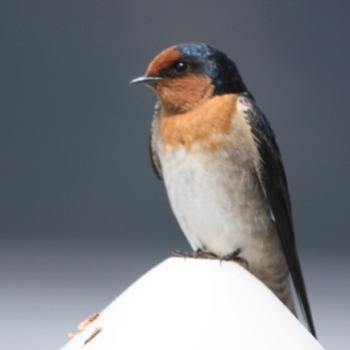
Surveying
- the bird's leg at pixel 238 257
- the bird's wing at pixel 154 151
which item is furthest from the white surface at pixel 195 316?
the bird's wing at pixel 154 151

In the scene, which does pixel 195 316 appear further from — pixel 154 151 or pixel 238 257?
pixel 154 151

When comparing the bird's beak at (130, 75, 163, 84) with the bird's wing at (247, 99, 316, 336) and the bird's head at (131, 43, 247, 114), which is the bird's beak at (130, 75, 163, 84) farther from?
the bird's wing at (247, 99, 316, 336)

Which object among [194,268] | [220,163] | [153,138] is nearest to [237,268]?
[194,268]

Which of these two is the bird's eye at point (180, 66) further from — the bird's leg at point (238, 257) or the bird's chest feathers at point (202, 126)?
the bird's leg at point (238, 257)

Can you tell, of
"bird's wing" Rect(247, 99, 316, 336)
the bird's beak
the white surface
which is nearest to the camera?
the white surface

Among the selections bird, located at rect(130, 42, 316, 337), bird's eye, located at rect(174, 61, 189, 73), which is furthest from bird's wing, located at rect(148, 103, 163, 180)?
bird's eye, located at rect(174, 61, 189, 73)

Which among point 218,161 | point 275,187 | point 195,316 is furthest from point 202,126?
point 195,316
